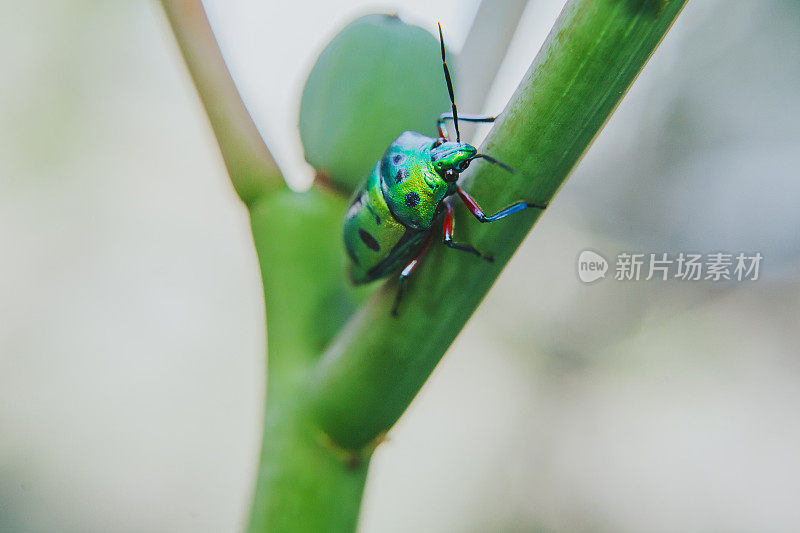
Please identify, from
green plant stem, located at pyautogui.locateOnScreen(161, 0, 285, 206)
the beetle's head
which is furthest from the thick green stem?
the beetle's head

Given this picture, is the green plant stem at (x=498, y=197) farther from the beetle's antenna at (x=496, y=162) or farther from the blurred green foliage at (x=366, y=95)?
the blurred green foliage at (x=366, y=95)

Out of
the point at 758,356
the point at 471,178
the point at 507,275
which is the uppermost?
the point at 471,178

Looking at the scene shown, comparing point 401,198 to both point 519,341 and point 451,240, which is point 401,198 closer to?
point 451,240

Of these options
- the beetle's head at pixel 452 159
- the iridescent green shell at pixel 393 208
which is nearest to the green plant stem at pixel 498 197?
the iridescent green shell at pixel 393 208

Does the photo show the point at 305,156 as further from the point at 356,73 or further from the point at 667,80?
the point at 667,80

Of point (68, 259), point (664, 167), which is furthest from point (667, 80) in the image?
point (68, 259)

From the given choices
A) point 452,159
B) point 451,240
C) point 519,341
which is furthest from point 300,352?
point 519,341
